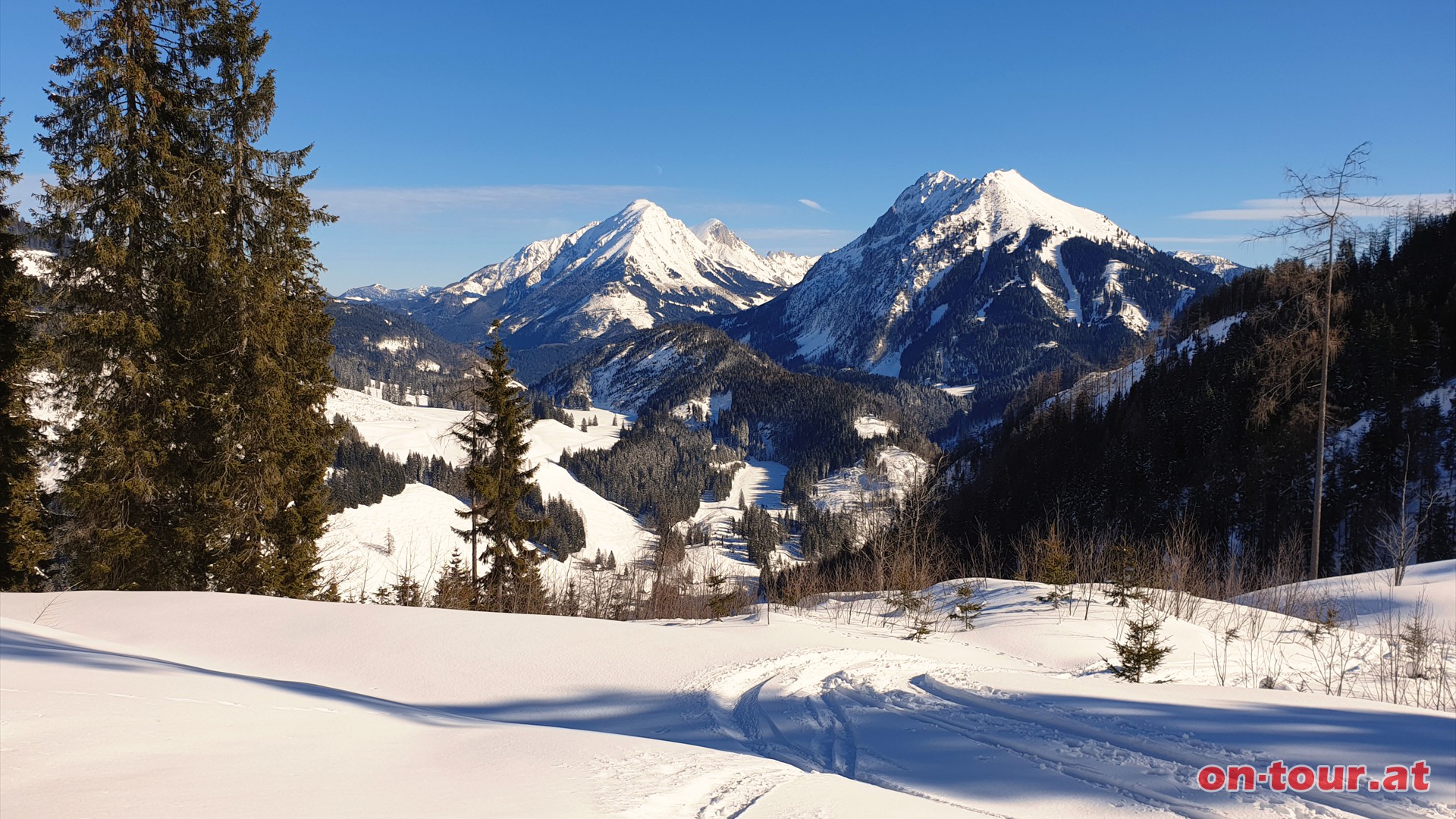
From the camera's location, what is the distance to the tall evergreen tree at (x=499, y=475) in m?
21.8

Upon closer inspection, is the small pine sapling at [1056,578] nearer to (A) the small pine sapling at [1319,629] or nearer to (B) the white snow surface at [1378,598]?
(A) the small pine sapling at [1319,629]

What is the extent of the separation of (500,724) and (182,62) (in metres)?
16.9

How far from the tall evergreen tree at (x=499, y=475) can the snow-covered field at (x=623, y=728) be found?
12440 mm

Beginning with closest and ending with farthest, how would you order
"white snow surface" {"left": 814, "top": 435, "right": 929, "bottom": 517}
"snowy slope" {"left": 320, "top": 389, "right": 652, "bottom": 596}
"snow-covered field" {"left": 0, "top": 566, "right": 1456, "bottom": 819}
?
"snow-covered field" {"left": 0, "top": 566, "right": 1456, "bottom": 819} < "snowy slope" {"left": 320, "top": 389, "right": 652, "bottom": 596} < "white snow surface" {"left": 814, "top": 435, "right": 929, "bottom": 517}

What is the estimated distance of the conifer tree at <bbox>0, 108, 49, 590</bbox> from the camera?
13969 mm

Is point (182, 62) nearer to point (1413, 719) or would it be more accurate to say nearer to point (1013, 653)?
point (1013, 653)

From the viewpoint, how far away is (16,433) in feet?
47.1

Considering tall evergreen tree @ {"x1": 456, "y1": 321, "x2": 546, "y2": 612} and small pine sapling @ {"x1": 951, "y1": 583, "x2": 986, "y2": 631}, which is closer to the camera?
small pine sapling @ {"x1": 951, "y1": 583, "x2": 986, "y2": 631}

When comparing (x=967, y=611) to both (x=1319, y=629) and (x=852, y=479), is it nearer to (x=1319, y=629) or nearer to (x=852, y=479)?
(x=1319, y=629)

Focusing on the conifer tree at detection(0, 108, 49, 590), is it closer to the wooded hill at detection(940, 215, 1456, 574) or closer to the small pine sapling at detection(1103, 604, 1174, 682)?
the small pine sapling at detection(1103, 604, 1174, 682)

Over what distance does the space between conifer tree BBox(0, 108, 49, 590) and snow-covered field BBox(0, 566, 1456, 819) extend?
6.77 metres

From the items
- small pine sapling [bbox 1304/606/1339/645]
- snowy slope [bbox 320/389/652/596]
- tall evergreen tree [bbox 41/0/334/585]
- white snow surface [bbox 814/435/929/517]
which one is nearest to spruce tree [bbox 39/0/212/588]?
tall evergreen tree [bbox 41/0/334/585]

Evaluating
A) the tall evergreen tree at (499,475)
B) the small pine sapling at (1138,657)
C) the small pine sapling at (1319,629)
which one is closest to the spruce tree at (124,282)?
the tall evergreen tree at (499,475)

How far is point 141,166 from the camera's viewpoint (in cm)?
1402
